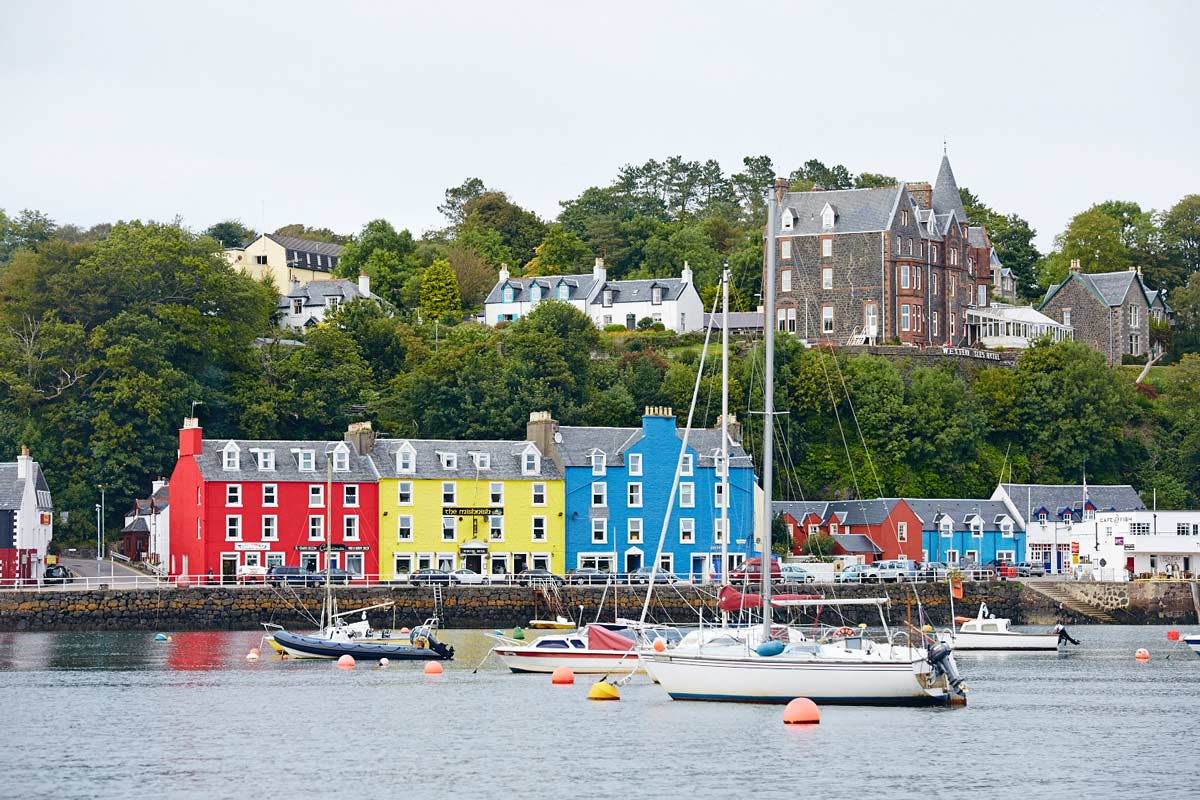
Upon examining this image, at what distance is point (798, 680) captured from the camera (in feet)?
149

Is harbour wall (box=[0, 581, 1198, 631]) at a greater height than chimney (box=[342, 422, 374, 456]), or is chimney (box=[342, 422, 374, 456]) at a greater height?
chimney (box=[342, 422, 374, 456])

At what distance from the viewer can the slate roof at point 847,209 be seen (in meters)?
116

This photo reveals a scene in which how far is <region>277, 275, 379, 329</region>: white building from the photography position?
424ft

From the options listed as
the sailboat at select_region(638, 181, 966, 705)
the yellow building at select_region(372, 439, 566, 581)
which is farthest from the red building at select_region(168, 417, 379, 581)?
the sailboat at select_region(638, 181, 966, 705)

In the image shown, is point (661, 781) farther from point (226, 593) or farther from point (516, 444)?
point (516, 444)

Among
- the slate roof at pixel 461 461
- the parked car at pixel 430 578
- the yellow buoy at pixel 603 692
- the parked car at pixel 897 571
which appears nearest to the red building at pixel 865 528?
the parked car at pixel 897 571

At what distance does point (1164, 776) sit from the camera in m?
38.5

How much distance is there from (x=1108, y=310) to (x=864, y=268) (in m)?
24.3

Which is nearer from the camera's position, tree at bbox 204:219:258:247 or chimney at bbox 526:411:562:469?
chimney at bbox 526:411:562:469

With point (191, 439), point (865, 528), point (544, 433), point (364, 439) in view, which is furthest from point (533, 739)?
point (865, 528)

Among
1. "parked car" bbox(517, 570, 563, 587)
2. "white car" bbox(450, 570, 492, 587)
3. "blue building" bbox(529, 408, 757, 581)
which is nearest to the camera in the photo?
"white car" bbox(450, 570, 492, 587)

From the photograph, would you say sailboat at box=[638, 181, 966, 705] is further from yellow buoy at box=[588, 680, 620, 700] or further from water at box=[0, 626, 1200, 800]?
yellow buoy at box=[588, 680, 620, 700]

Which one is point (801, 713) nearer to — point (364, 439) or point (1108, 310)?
point (364, 439)

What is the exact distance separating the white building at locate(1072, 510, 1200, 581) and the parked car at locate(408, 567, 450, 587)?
106 ft
